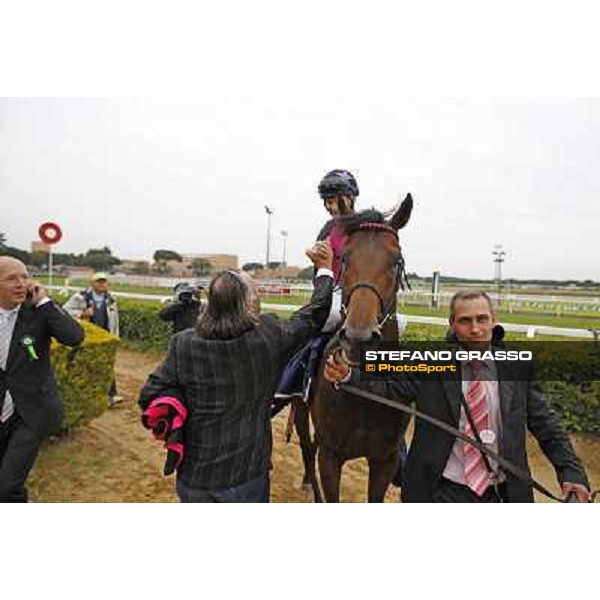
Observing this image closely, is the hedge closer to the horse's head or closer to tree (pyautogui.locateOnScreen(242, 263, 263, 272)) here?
tree (pyautogui.locateOnScreen(242, 263, 263, 272))

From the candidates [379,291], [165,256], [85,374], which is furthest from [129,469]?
[379,291]

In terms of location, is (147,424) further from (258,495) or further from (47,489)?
(47,489)

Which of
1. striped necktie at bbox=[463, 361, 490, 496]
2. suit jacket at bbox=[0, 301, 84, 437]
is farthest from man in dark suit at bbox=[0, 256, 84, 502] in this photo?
striped necktie at bbox=[463, 361, 490, 496]

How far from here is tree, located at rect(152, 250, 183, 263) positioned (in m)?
3.44

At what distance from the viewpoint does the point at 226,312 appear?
7.10 ft

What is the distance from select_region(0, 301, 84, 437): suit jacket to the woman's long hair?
3.94 ft

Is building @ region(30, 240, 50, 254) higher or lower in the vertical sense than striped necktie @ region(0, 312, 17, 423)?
higher

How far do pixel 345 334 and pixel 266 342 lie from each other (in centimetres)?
43

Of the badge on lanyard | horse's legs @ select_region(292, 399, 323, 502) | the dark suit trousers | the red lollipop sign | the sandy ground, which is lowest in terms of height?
the sandy ground

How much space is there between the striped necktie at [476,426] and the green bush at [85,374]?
3.90 meters

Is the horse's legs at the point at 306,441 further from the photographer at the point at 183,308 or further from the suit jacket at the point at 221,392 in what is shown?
the suit jacket at the point at 221,392

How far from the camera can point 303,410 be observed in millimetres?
4367

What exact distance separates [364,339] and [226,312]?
70cm
